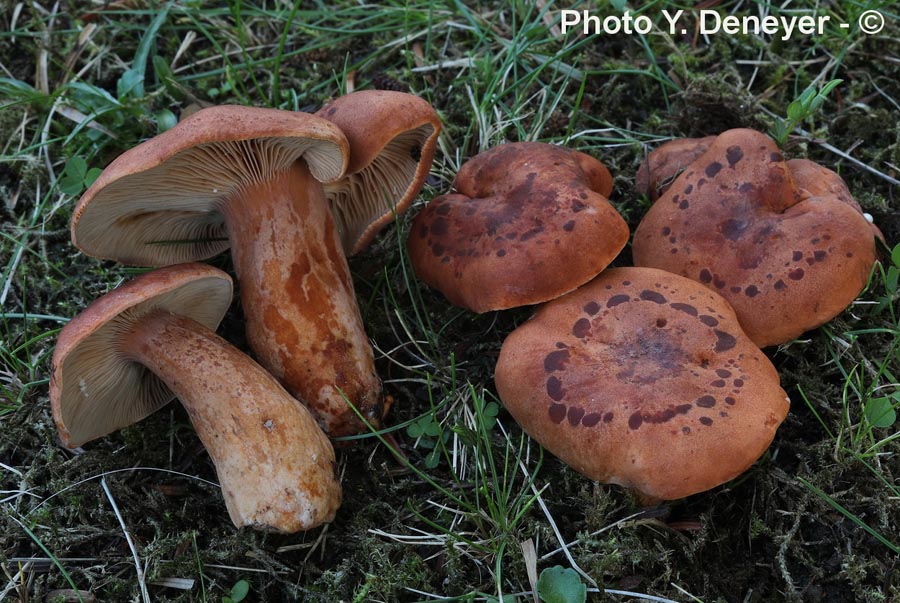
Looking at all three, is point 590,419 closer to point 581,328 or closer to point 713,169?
point 581,328

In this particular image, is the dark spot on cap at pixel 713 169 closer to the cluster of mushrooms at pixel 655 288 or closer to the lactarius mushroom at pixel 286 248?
the cluster of mushrooms at pixel 655 288

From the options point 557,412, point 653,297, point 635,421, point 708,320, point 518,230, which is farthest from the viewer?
point 518,230

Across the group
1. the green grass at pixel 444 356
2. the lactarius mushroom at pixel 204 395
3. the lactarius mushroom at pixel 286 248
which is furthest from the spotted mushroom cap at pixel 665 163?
the lactarius mushroom at pixel 204 395

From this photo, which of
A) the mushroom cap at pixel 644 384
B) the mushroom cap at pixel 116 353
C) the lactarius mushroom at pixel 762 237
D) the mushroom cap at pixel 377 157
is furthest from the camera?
the mushroom cap at pixel 377 157

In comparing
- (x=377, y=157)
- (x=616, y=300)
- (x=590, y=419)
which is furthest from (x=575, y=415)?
(x=377, y=157)

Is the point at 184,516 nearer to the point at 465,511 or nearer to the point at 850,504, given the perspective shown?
the point at 465,511

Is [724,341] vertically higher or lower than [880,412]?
higher

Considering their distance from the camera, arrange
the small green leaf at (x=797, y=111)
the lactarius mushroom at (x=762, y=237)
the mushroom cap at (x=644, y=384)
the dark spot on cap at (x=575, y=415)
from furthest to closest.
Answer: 1. the small green leaf at (x=797, y=111)
2. the lactarius mushroom at (x=762, y=237)
3. the dark spot on cap at (x=575, y=415)
4. the mushroom cap at (x=644, y=384)
